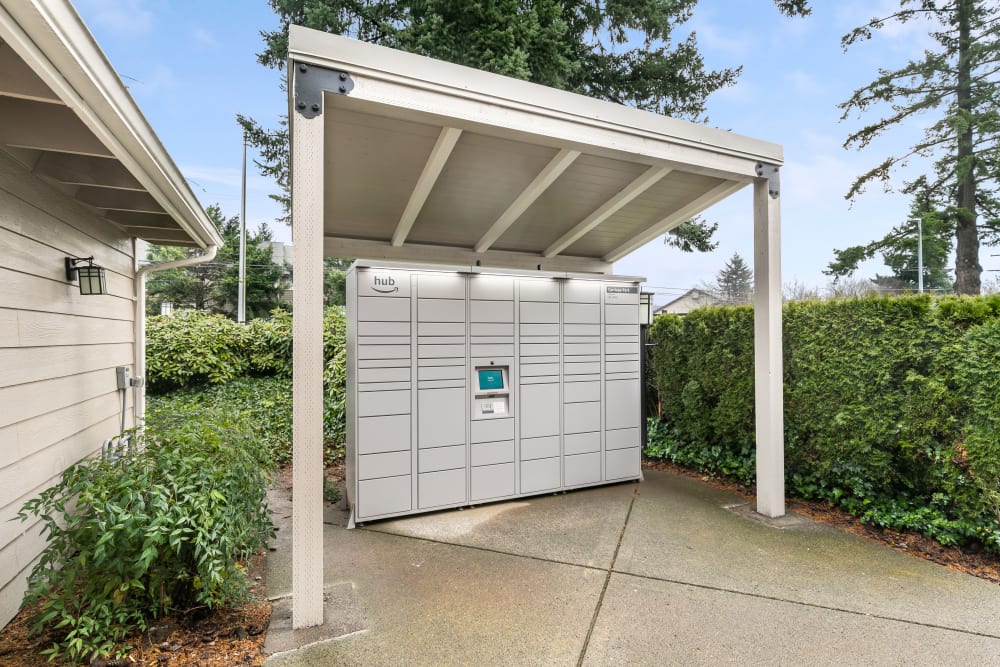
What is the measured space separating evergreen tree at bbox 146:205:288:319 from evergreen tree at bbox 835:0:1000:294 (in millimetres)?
18618

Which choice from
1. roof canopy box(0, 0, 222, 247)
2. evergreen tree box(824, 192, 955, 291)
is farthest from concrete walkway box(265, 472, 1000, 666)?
evergreen tree box(824, 192, 955, 291)

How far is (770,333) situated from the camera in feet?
11.2

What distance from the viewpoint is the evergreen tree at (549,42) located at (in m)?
→ 6.38

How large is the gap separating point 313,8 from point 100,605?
7.73 metres

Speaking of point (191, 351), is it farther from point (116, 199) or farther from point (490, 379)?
point (490, 379)

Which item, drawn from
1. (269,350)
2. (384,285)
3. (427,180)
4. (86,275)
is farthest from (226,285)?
(427,180)

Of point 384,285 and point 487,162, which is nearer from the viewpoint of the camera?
point 487,162

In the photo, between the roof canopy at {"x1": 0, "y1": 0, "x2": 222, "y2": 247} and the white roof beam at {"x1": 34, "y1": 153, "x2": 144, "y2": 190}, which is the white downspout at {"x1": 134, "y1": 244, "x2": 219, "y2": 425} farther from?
the white roof beam at {"x1": 34, "y1": 153, "x2": 144, "y2": 190}

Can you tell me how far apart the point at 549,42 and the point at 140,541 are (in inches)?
279

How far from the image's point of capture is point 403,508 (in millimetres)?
3447

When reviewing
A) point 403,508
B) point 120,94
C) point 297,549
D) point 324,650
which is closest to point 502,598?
point 324,650

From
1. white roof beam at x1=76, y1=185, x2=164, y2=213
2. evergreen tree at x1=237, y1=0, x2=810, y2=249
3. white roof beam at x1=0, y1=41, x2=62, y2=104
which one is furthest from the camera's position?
evergreen tree at x1=237, y1=0, x2=810, y2=249

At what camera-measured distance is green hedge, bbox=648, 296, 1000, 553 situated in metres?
2.73

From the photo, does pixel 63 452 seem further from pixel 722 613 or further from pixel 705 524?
pixel 705 524
